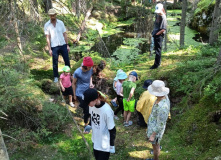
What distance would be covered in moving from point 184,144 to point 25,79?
3996 mm

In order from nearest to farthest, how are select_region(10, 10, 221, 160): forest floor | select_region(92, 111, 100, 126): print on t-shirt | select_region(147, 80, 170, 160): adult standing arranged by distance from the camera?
1. select_region(92, 111, 100, 126): print on t-shirt
2. select_region(147, 80, 170, 160): adult standing
3. select_region(10, 10, 221, 160): forest floor

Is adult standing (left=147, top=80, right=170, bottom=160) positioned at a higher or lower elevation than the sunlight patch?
higher

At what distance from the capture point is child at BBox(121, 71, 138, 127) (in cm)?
522

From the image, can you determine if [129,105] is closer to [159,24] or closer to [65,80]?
[65,80]

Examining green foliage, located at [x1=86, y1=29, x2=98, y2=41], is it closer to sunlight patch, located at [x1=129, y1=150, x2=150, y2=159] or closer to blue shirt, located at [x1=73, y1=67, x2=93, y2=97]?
blue shirt, located at [x1=73, y1=67, x2=93, y2=97]

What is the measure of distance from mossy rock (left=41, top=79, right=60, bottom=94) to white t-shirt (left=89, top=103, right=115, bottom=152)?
372 centimetres

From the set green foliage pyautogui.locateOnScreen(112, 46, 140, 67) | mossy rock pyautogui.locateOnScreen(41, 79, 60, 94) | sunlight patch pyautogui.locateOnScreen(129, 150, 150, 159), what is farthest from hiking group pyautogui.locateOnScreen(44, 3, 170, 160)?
green foliage pyautogui.locateOnScreen(112, 46, 140, 67)

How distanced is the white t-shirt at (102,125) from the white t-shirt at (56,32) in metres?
3.61

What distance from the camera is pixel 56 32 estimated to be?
6.26 m

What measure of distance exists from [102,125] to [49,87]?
4.10 meters

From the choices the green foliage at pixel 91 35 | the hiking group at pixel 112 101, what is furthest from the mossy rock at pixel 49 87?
the green foliage at pixel 91 35

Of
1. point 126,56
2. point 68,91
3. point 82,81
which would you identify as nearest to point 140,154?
point 82,81

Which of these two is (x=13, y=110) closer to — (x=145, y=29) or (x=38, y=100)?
(x=38, y=100)

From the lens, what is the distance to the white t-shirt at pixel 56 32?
615 centimetres
